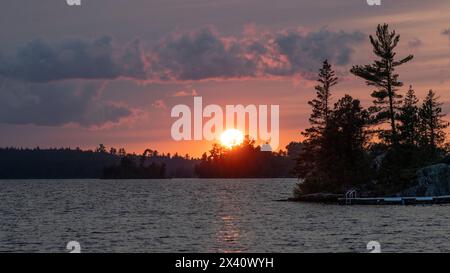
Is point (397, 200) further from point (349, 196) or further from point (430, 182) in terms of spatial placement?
point (349, 196)

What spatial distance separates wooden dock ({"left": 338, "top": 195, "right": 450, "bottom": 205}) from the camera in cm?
9606

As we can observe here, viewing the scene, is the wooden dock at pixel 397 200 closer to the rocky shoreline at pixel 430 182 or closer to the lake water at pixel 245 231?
the rocky shoreline at pixel 430 182

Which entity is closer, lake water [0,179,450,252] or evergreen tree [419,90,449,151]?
lake water [0,179,450,252]

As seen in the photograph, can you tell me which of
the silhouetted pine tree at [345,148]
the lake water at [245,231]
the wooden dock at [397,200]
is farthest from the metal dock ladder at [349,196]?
the lake water at [245,231]

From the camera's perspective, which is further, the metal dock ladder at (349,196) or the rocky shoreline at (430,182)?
the metal dock ladder at (349,196)

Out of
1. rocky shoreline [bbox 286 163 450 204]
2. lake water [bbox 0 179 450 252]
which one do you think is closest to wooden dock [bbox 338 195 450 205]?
rocky shoreline [bbox 286 163 450 204]

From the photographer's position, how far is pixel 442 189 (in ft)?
325

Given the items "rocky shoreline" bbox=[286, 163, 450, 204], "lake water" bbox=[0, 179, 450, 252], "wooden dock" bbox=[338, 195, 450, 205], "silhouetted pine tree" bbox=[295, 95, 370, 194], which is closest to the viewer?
"lake water" bbox=[0, 179, 450, 252]

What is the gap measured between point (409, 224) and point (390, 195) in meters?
35.5

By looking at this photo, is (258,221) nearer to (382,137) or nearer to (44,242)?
(44,242)

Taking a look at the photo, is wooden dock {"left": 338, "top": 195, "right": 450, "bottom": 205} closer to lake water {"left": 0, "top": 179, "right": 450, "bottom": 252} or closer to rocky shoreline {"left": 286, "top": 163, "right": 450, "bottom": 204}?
rocky shoreline {"left": 286, "top": 163, "right": 450, "bottom": 204}

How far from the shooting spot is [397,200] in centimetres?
9856

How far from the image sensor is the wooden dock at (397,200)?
9606 cm
